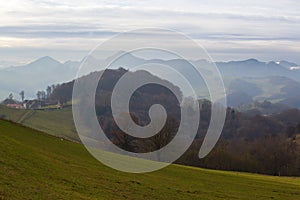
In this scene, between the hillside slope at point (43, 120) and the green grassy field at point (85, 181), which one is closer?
the green grassy field at point (85, 181)

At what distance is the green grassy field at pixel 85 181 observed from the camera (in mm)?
23242

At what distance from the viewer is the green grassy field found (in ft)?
76.3

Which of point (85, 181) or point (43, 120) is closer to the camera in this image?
point (85, 181)

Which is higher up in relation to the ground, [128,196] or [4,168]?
[4,168]

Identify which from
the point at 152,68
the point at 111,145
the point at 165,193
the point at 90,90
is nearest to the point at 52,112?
the point at 90,90

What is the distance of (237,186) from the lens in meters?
38.6

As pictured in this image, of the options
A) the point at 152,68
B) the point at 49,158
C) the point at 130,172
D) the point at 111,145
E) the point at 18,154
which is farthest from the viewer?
the point at 111,145

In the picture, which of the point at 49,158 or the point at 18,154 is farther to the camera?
the point at 49,158

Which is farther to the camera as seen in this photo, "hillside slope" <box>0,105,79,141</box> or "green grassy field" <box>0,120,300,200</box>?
"hillside slope" <box>0,105,79,141</box>

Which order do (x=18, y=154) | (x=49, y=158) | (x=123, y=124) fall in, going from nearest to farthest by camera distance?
(x=18, y=154)
(x=49, y=158)
(x=123, y=124)

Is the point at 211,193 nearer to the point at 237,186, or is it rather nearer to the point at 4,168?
the point at 237,186

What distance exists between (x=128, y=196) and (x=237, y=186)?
1574 centimetres

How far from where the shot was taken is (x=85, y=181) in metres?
27.9

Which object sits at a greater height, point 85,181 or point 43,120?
point 43,120
